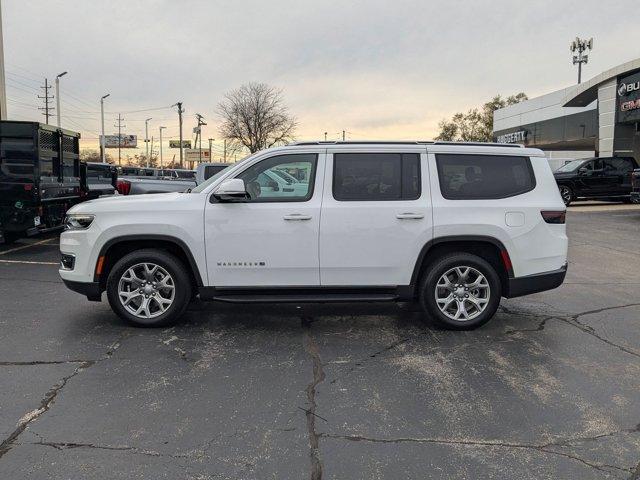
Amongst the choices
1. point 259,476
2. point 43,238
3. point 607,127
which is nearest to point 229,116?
point 607,127

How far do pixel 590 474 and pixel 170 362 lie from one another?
319 centimetres

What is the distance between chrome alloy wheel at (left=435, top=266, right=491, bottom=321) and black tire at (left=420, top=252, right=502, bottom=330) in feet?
0.09

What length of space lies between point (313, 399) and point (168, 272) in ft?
7.33

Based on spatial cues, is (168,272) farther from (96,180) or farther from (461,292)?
(96,180)

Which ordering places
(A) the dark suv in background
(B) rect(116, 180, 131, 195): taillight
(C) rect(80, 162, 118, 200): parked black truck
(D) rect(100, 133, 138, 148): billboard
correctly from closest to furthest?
(B) rect(116, 180, 131, 195): taillight → (C) rect(80, 162, 118, 200): parked black truck → (A) the dark suv in background → (D) rect(100, 133, 138, 148): billboard

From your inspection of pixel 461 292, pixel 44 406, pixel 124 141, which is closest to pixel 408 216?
pixel 461 292

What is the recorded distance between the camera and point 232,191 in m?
5.03

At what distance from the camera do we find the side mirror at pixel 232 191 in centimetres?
504

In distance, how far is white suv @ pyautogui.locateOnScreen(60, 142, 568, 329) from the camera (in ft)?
17.3

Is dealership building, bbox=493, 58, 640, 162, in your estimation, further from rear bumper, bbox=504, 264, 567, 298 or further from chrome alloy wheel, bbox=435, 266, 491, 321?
chrome alloy wheel, bbox=435, 266, 491, 321

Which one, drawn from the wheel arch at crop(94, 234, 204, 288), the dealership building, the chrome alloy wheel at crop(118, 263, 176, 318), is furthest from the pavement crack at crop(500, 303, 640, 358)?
the dealership building

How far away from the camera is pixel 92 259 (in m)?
5.34

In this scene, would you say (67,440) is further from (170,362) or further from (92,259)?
(92,259)

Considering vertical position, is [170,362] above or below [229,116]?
below
